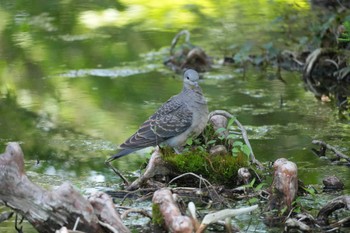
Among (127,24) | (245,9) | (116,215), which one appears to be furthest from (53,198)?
(245,9)

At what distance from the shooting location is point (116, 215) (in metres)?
6.06

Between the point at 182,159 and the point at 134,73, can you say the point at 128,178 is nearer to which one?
the point at 182,159

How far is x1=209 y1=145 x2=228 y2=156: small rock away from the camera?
7.90m

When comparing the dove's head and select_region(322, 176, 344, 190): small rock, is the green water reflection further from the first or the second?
the dove's head

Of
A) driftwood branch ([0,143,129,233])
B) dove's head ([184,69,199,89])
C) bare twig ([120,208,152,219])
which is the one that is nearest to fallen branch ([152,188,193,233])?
bare twig ([120,208,152,219])

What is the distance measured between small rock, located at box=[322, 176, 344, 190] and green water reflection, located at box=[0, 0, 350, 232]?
38 centimetres

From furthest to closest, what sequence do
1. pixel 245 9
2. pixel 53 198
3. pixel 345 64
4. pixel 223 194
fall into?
pixel 245 9 < pixel 345 64 < pixel 223 194 < pixel 53 198

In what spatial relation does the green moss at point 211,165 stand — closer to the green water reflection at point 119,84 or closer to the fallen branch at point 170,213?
the green water reflection at point 119,84

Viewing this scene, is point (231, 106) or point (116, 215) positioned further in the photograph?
point (231, 106)

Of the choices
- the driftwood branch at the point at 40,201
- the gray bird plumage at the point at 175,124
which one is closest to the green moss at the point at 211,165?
the gray bird plumage at the point at 175,124

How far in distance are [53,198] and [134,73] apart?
7.16 m

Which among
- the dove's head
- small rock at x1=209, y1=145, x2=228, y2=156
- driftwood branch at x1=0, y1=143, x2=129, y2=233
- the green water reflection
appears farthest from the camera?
the green water reflection

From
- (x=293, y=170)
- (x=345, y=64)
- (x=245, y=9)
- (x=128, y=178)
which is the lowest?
(x=245, y=9)

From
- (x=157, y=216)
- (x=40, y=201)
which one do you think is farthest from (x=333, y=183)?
(x=40, y=201)
